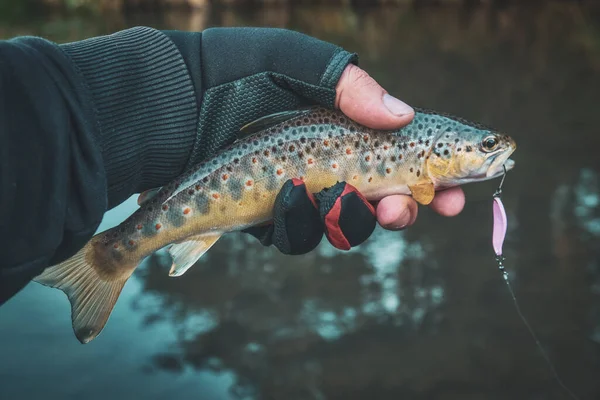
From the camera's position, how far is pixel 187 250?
3.36 meters

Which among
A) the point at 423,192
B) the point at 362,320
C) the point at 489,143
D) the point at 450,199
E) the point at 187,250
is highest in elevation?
the point at 489,143

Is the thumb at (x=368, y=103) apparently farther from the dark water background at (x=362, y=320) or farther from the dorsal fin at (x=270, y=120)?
the dark water background at (x=362, y=320)

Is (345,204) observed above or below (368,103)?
below

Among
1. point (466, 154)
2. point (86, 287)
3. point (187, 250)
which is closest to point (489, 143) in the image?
point (466, 154)

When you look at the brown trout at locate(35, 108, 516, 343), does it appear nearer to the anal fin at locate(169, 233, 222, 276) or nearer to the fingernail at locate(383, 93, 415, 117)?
the anal fin at locate(169, 233, 222, 276)

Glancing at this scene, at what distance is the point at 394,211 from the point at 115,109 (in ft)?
4.42

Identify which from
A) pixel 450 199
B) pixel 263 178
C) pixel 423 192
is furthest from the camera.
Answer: pixel 450 199

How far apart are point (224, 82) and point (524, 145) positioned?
32.6 ft

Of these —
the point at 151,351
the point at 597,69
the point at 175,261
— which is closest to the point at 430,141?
the point at 175,261

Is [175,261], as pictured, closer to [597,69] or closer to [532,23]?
[597,69]

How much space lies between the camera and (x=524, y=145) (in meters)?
12.4

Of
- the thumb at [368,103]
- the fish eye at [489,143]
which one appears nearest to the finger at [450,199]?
the fish eye at [489,143]

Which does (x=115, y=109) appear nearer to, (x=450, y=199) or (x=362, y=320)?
(x=450, y=199)

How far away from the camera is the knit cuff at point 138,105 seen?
9.95ft
